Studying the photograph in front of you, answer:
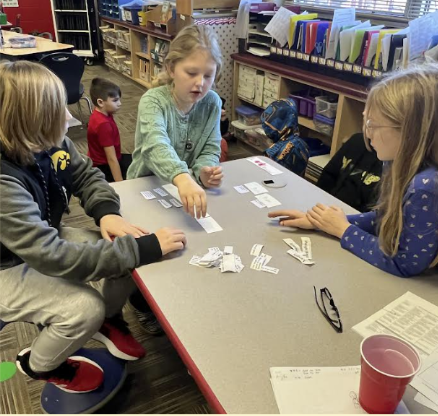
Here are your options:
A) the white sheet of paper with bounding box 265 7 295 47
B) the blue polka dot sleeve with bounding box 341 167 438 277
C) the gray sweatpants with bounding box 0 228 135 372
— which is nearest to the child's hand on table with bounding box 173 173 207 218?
the gray sweatpants with bounding box 0 228 135 372

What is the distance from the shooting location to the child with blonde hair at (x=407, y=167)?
985 millimetres

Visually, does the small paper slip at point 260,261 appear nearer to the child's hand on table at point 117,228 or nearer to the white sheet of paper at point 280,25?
the child's hand on table at point 117,228

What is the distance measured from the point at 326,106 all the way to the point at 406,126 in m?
2.01

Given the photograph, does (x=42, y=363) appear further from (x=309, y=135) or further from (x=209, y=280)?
(x=309, y=135)

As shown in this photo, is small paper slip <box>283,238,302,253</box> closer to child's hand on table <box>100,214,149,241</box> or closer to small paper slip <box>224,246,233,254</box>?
small paper slip <box>224,246,233,254</box>

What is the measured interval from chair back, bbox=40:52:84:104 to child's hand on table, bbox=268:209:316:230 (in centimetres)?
290

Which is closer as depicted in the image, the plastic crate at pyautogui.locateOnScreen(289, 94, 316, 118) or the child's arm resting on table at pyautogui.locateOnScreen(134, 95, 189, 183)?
the child's arm resting on table at pyautogui.locateOnScreen(134, 95, 189, 183)

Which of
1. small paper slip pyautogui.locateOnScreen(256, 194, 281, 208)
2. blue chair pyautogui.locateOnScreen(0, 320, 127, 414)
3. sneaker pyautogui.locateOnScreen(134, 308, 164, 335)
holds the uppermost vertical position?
small paper slip pyautogui.locateOnScreen(256, 194, 281, 208)

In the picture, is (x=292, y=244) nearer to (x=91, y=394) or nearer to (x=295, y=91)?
(x=91, y=394)

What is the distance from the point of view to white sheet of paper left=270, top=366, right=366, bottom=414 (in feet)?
2.29

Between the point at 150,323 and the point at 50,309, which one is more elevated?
the point at 50,309

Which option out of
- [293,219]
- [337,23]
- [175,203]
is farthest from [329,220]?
[337,23]

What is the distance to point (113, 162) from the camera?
265 centimetres

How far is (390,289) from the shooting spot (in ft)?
3.26
